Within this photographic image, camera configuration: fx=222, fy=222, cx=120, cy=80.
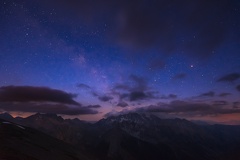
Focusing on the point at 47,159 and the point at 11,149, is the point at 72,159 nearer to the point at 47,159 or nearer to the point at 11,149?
the point at 47,159

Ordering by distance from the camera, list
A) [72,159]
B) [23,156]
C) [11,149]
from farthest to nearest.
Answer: [72,159] < [11,149] < [23,156]

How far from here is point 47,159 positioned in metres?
98.7

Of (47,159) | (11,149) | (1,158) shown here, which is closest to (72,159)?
(47,159)

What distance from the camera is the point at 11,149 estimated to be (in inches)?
3696

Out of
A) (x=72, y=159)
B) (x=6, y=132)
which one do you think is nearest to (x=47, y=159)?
(x=72, y=159)

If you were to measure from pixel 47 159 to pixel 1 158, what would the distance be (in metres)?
26.9

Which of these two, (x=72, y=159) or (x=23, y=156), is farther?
(x=72, y=159)

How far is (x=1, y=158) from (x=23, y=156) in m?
14.0

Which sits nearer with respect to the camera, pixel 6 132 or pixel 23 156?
pixel 23 156

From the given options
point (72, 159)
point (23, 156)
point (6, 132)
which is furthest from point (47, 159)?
point (6, 132)

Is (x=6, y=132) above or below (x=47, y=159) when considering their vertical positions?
above

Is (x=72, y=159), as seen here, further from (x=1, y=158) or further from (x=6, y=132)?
(x=1, y=158)

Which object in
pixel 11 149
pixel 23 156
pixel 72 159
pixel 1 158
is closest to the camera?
pixel 1 158

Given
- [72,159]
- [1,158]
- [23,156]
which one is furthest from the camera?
[72,159]
